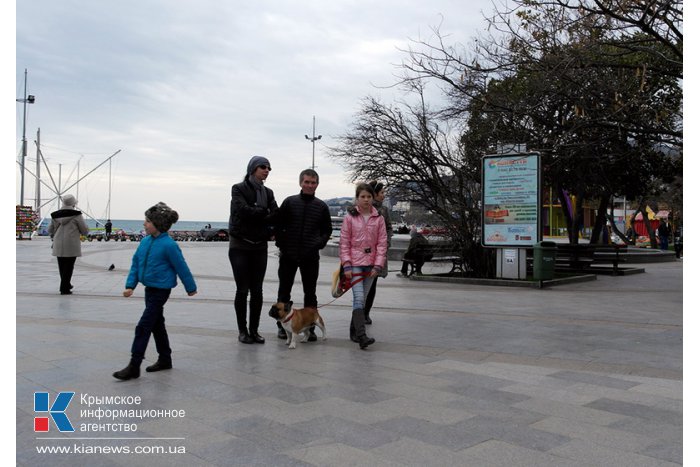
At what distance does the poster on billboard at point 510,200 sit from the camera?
1353 centimetres

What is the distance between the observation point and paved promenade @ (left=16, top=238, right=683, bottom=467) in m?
3.41

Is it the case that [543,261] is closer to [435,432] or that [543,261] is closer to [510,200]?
[510,200]

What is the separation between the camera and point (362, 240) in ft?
21.0

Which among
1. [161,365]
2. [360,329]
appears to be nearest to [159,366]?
[161,365]

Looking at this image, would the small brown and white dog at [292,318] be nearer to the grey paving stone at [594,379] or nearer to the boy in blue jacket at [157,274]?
the boy in blue jacket at [157,274]

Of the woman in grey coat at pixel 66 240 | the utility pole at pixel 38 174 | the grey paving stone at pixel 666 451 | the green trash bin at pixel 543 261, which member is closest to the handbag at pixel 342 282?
the grey paving stone at pixel 666 451

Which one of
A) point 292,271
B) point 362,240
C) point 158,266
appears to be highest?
point 362,240

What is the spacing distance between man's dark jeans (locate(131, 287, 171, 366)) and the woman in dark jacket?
1.16 m

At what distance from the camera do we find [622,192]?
25.3 metres

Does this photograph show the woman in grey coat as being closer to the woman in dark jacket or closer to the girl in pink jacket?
the woman in dark jacket

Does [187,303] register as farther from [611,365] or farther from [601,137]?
[601,137]

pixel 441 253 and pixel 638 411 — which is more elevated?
pixel 441 253

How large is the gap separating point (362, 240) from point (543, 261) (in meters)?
8.17
